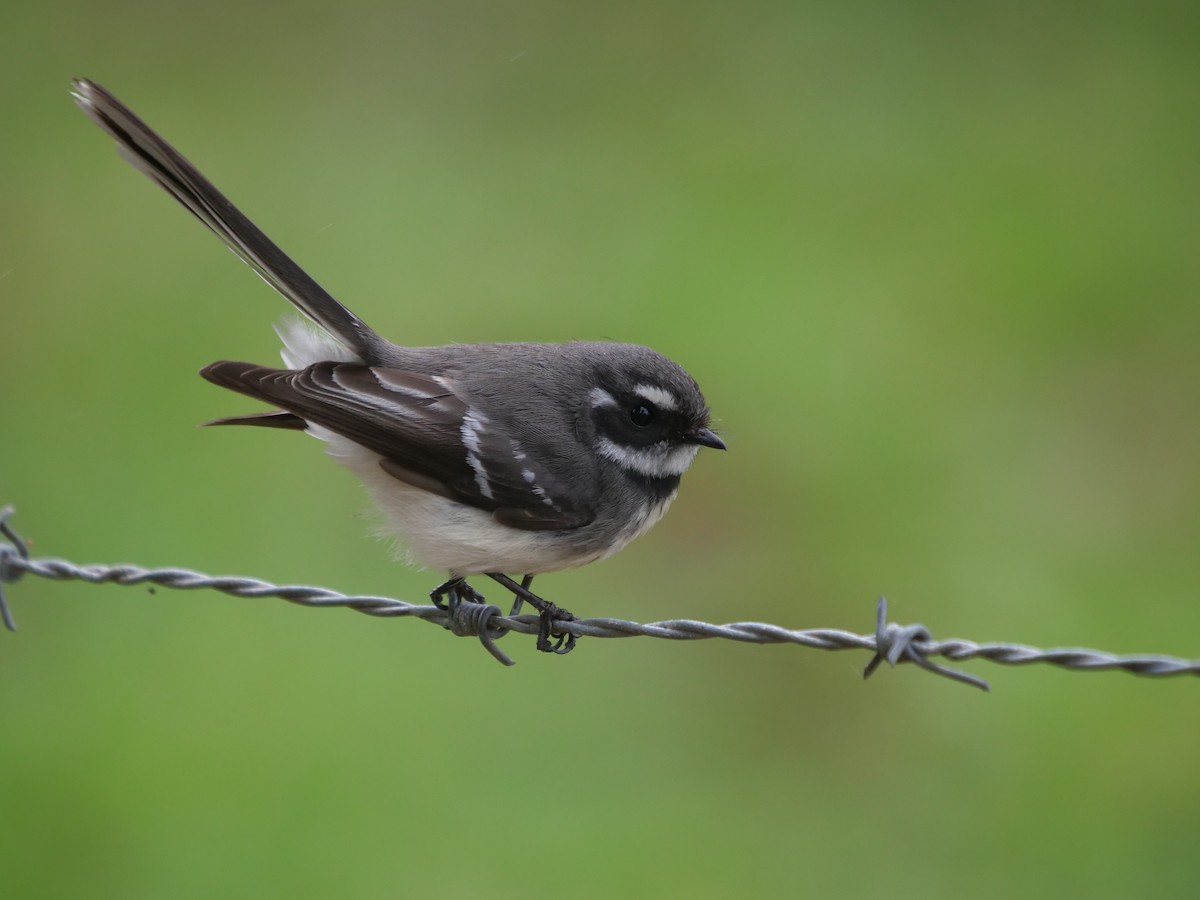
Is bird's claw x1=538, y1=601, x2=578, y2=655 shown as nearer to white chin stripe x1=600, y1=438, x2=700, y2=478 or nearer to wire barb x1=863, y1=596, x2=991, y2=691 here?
white chin stripe x1=600, y1=438, x2=700, y2=478

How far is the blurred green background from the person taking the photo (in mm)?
7391

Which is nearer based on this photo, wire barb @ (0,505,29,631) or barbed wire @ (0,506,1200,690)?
barbed wire @ (0,506,1200,690)

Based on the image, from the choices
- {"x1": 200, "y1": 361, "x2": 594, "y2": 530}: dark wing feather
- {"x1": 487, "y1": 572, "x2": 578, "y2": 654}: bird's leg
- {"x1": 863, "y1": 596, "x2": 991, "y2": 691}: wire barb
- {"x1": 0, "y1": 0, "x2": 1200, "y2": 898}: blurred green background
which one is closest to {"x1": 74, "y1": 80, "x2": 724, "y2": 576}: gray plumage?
{"x1": 200, "y1": 361, "x2": 594, "y2": 530}: dark wing feather

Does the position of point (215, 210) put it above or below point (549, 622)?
above

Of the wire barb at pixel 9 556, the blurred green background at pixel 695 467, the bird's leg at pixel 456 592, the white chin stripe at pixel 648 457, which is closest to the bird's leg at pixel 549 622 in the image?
the bird's leg at pixel 456 592

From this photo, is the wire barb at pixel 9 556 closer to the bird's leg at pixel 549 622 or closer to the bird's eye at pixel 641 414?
the bird's leg at pixel 549 622

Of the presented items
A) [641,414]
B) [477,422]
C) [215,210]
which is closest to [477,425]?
[477,422]

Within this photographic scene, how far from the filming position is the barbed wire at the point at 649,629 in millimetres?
3631

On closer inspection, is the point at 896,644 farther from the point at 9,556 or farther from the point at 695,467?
the point at 695,467

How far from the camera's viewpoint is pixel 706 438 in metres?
5.15

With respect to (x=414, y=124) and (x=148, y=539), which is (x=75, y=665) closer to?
(x=148, y=539)

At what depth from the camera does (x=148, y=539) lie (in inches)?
371

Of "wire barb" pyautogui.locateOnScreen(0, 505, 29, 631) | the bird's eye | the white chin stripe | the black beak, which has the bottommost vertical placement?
"wire barb" pyautogui.locateOnScreen(0, 505, 29, 631)

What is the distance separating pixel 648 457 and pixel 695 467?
5.50m
